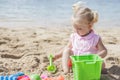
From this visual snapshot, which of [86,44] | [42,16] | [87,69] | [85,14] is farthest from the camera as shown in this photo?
[42,16]

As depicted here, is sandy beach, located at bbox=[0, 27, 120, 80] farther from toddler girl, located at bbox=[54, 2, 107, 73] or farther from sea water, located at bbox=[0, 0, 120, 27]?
sea water, located at bbox=[0, 0, 120, 27]

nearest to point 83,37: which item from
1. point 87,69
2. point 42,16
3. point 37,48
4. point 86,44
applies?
point 86,44

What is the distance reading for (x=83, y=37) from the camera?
373 centimetres

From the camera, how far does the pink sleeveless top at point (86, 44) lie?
12.1 ft

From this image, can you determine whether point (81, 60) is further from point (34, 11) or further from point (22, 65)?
point (34, 11)

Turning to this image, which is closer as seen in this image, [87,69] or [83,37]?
[87,69]

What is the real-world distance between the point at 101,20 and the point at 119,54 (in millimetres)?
3601

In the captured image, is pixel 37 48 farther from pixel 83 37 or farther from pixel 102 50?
pixel 102 50

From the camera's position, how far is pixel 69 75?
352cm

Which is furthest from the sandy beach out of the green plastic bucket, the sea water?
the sea water

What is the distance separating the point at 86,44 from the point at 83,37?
9 centimetres

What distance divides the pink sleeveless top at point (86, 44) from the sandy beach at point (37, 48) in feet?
1.00

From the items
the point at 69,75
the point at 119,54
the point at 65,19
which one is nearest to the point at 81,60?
the point at 69,75

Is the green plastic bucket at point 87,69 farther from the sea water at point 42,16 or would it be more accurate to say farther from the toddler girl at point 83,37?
the sea water at point 42,16
